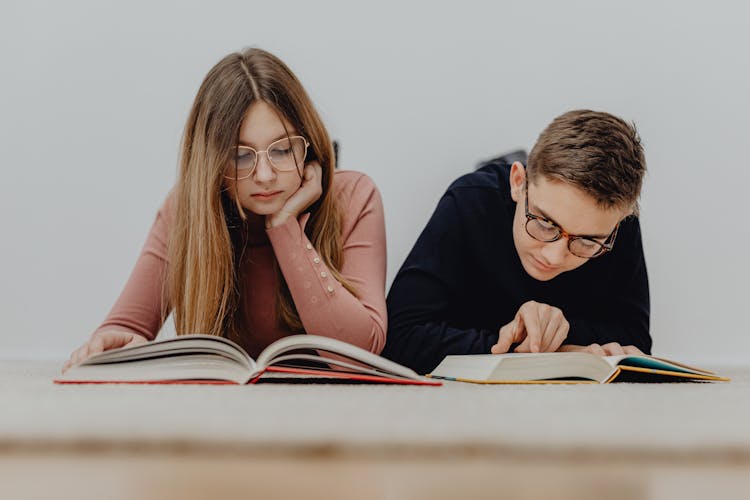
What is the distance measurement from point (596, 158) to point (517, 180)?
22 cm

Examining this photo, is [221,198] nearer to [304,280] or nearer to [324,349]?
[304,280]

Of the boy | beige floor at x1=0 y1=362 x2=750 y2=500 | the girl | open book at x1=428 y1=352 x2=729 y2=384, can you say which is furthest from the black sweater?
beige floor at x1=0 y1=362 x2=750 y2=500

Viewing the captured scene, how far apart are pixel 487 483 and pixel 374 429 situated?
0.33ft

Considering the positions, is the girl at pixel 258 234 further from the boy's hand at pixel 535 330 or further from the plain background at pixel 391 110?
the plain background at pixel 391 110

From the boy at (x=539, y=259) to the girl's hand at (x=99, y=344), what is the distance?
54 centimetres

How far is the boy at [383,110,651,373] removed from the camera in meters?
1.36

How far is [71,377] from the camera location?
0.94 metres

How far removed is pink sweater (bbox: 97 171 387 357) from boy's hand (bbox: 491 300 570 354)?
267 mm

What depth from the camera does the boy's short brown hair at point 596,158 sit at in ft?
4.43

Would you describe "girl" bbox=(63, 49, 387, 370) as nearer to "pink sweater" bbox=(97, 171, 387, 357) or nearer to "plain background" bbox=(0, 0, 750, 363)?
"pink sweater" bbox=(97, 171, 387, 357)

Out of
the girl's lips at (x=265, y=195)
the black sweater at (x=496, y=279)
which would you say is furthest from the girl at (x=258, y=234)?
the black sweater at (x=496, y=279)

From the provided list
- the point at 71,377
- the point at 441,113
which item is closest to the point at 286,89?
the point at 71,377

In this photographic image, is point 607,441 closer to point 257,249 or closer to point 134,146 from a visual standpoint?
point 257,249

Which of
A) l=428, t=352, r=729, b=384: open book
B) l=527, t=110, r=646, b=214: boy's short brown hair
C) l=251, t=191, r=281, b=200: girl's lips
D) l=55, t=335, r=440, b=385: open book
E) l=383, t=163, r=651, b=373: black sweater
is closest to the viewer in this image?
l=55, t=335, r=440, b=385: open book
